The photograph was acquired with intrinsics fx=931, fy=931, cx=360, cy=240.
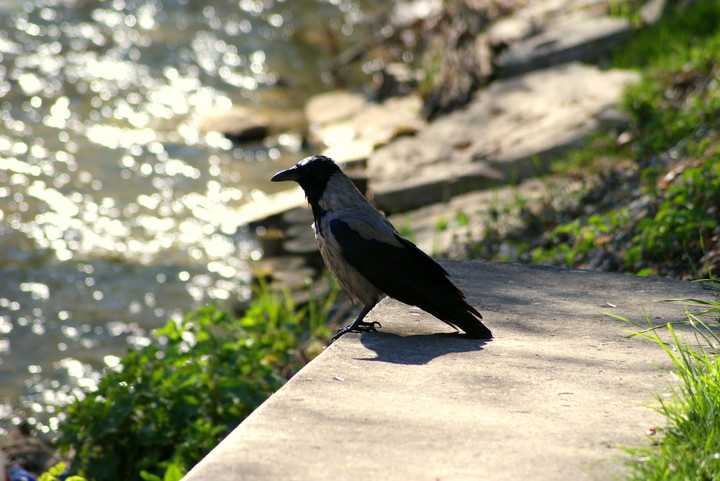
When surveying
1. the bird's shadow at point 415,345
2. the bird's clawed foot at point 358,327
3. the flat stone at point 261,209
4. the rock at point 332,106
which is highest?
the rock at point 332,106

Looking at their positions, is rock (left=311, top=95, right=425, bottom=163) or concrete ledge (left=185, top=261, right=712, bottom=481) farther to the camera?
rock (left=311, top=95, right=425, bottom=163)

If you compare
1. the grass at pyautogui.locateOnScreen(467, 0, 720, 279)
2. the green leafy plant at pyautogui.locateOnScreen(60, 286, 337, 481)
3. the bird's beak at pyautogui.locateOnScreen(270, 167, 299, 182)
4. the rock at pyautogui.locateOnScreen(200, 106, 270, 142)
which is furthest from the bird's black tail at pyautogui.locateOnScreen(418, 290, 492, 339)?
the rock at pyautogui.locateOnScreen(200, 106, 270, 142)

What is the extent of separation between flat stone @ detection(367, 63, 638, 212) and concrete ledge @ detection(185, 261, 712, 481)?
3.71 m

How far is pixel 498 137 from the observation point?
328 inches

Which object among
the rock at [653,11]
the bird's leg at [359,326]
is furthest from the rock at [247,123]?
the bird's leg at [359,326]

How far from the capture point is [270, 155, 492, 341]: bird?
3.48m

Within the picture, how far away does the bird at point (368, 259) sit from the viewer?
11.4 feet

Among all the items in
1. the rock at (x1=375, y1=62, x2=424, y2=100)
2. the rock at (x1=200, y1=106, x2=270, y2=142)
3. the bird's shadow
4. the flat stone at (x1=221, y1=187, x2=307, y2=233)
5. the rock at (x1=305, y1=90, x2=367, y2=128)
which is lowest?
the bird's shadow

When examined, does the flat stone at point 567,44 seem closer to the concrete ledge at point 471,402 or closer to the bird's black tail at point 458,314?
the concrete ledge at point 471,402

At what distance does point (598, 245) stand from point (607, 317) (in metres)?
1.83

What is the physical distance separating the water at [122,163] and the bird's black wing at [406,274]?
2912 mm

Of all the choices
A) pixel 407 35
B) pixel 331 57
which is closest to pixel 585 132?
pixel 407 35

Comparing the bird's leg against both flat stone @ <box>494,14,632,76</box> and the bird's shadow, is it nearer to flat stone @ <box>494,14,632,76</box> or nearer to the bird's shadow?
the bird's shadow

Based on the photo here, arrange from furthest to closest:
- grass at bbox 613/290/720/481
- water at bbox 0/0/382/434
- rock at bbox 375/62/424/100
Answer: rock at bbox 375/62/424/100, water at bbox 0/0/382/434, grass at bbox 613/290/720/481
